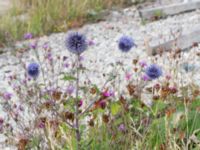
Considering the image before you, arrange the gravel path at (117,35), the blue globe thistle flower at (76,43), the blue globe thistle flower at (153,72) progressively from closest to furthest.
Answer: the blue globe thistle flower at (76,43), the blue globe thistle flower at (153,72), the gravel path at (117,35)

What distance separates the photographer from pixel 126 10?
8.80m

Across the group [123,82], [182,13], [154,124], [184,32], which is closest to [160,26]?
[182,13]

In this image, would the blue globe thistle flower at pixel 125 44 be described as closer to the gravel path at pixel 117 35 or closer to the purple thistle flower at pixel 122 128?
the purple thistle flower at pixel 122 128

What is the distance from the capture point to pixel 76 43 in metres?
2.46

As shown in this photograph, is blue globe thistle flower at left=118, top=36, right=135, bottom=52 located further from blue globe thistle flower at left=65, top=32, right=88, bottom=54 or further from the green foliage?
the green foliage

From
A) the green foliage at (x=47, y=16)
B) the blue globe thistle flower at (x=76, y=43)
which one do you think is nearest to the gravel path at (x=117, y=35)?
the green foliage at (x=47, y=16)

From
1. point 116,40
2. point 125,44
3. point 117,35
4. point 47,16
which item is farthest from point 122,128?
point 47,16

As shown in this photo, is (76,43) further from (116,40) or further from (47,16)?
(47,16)

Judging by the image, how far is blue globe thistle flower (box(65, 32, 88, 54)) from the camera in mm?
2455

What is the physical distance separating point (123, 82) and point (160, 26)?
2.70m

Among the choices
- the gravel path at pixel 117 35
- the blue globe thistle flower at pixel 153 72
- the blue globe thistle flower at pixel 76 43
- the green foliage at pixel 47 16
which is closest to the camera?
the blue globe thistle flower at pixel 76 43

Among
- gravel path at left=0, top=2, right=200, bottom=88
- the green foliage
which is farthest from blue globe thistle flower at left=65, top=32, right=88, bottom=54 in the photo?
the green foliage

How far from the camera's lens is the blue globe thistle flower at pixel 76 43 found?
246cm

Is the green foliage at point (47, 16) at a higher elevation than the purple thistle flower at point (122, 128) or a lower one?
higher
